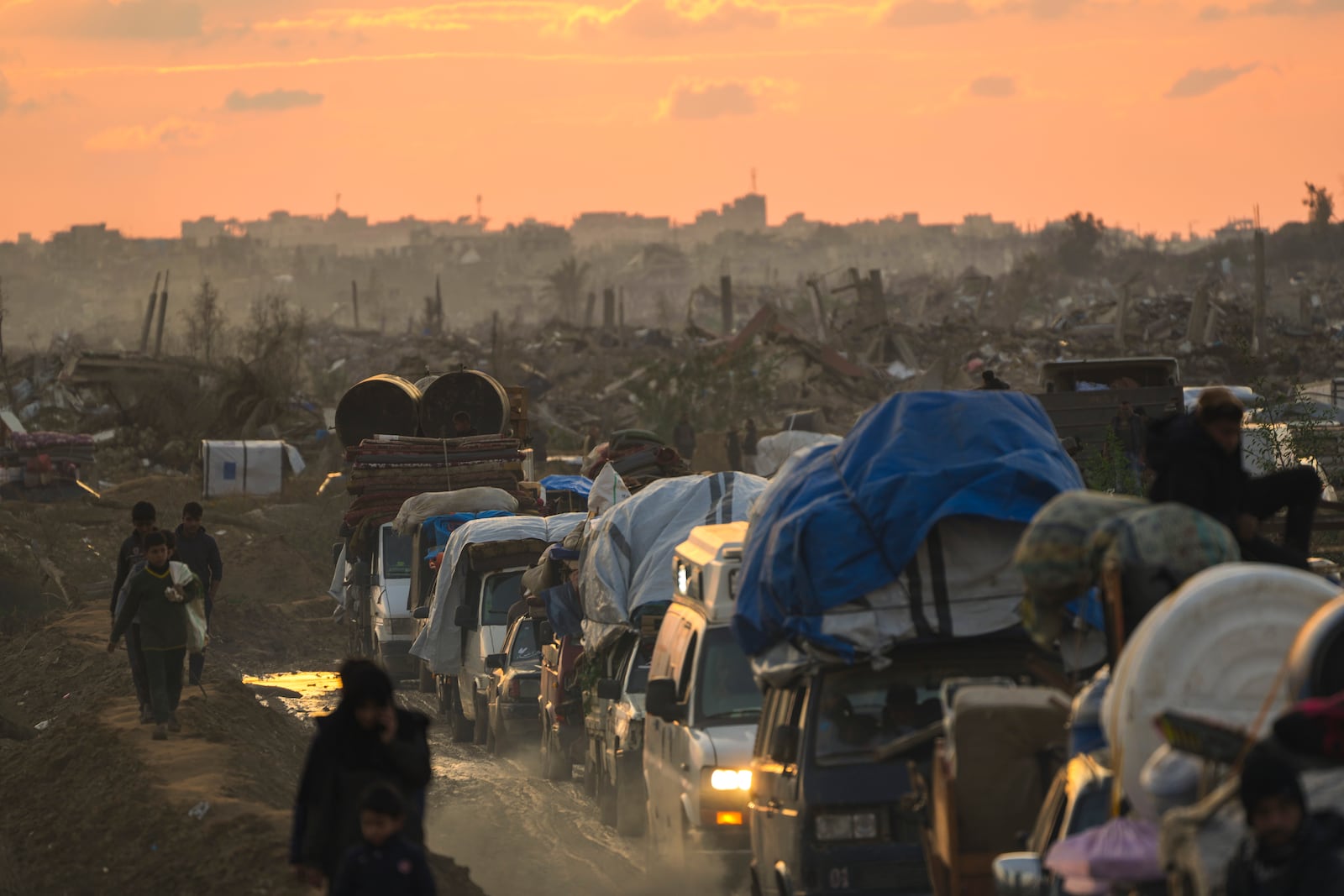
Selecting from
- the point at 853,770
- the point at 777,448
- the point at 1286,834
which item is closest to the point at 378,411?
the point at 777,448

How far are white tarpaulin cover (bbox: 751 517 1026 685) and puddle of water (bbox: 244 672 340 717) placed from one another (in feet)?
44.5

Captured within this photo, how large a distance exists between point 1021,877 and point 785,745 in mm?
3179

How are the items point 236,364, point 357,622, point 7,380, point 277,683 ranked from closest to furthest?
1. point 277,683
2. point 357,622
3. point 236,364
4. point 7,380

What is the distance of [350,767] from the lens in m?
6.84

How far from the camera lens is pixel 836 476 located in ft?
31.8

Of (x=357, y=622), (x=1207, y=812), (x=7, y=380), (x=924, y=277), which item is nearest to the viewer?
(x=1207, y=812)

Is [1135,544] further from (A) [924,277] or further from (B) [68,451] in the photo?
(A) [924,277]

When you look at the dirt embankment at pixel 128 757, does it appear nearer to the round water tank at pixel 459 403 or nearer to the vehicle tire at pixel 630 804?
the vehicle tire at pixel 630 804

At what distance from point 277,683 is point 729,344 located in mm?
37849

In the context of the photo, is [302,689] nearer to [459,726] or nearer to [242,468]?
[459,726]

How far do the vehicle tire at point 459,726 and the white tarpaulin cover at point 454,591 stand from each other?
1.34 ft

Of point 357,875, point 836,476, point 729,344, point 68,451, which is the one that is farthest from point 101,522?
point 357,875

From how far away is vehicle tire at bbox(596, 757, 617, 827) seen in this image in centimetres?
1474

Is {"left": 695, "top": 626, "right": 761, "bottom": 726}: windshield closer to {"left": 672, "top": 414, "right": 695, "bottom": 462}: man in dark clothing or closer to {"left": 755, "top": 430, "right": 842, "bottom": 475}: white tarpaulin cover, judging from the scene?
{"left": 755, "top": 430, "right": 842, "bottom": 475}: white tarpaulin cover
